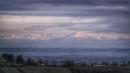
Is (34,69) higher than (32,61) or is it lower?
lower

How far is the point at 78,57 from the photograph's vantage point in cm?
735

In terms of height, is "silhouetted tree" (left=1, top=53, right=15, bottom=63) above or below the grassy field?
above

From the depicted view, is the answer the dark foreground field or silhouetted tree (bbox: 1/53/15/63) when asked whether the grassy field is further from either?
silhouetted tree (bbox: 1/53/15/63)

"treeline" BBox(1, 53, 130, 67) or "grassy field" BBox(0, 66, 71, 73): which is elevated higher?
"treeline" BBox(1, 53, 130, 67)

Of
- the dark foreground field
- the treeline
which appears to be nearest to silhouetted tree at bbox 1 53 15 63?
the treeline

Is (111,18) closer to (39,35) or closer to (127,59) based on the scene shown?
(127,59)

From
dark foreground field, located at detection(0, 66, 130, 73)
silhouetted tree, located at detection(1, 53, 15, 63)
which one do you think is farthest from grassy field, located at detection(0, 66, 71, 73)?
silhouetted tree, located at detection(1, 53, 15, 63)

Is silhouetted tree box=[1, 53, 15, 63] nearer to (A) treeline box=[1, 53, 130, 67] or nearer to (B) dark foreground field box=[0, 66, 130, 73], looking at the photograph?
(A) treeline box=[1, 53, 130, 67]

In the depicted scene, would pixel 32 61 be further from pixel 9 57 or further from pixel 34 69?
pixel 9 57

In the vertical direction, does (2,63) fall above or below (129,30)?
below

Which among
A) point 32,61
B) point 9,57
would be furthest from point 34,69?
point 9,57

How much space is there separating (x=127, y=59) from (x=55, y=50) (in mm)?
1102

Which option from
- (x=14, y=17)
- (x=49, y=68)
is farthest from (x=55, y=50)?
(x=14, y=17)

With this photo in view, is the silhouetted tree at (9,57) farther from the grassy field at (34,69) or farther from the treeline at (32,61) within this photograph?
the grassy field at (34,69)
